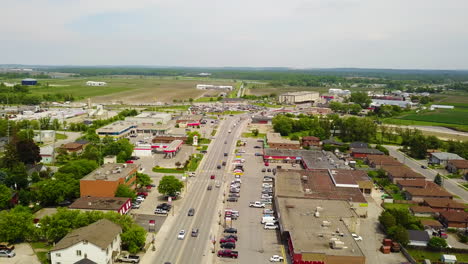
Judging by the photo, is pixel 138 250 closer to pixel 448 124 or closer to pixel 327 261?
pixel 327 261

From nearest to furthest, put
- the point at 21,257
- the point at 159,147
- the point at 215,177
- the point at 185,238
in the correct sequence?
the point at 21,257, the point at 185,238, the point at 215,177, the point at 159,147

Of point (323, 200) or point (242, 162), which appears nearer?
point (323, 200)

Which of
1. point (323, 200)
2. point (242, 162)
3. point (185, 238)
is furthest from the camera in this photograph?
point (242, 162)

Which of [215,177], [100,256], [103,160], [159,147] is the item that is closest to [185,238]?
[100,256]

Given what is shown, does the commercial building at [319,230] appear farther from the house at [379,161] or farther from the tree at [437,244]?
the house at [379,161]

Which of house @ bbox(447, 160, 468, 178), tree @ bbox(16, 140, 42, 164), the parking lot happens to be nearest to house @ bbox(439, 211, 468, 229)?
the parking lot

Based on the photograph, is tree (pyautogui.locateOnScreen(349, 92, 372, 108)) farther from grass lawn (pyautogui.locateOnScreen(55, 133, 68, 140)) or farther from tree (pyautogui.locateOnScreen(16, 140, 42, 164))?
tree (pyautogui.locateOnScreen(16, 140, 42, 164))

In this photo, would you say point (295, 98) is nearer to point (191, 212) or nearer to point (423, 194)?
point (423, 194)
